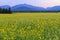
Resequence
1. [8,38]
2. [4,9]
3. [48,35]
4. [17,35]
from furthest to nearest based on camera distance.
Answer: [4,9]
[48,35]
[17,35]
[8,38]

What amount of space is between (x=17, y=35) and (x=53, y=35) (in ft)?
4.58

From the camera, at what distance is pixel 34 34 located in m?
6.66

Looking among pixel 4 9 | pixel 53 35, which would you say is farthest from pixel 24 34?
pixel 4 9

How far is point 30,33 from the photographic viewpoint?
6695 mm

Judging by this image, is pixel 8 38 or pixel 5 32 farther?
pixel 5 32

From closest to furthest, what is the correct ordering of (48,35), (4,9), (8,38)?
(8,38) < (48,35) < (4,9)

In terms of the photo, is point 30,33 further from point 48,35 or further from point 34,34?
point 48,35

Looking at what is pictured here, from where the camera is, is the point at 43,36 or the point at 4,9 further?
the point at 4,9

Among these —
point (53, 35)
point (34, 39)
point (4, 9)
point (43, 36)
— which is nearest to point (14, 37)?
point (34, 39)

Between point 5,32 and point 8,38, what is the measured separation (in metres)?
0.60

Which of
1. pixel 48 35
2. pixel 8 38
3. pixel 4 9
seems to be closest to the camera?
pixel 8 38

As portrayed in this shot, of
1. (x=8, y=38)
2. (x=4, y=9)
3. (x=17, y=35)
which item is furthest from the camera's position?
(x=4, y=9)

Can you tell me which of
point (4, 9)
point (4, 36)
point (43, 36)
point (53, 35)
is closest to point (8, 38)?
point (4, 36)

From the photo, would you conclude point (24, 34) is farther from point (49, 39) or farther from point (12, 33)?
point (49, 39)
